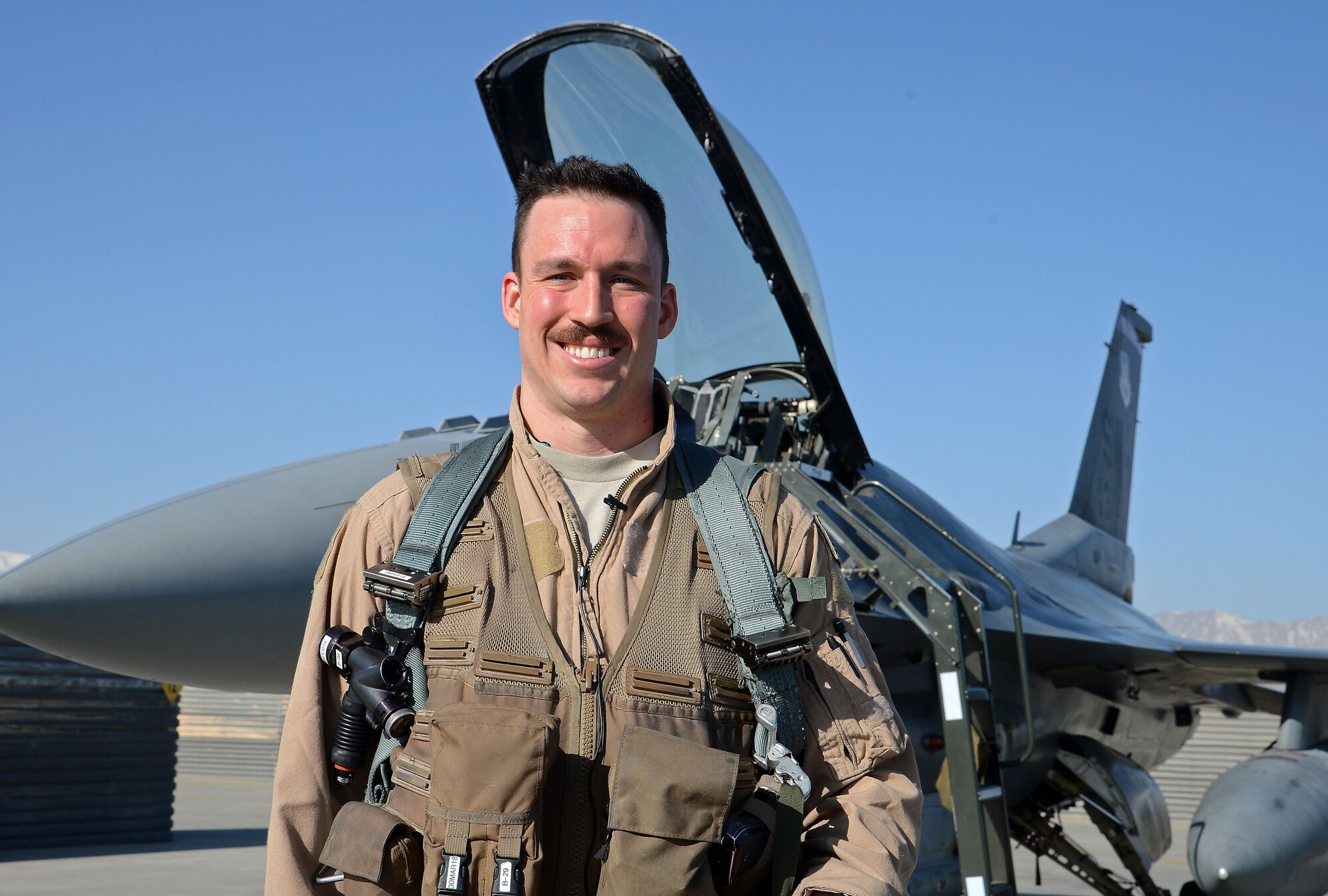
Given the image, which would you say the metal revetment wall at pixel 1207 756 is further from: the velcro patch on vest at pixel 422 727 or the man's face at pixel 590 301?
the velcro patch on vest at pixel 422 727

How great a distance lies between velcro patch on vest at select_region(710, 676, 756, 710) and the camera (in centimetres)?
170

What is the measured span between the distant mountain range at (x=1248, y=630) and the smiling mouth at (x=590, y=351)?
156389mm

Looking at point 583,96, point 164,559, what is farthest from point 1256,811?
point 164,559

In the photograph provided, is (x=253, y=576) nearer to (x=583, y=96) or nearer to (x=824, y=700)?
(x=583, y=96)

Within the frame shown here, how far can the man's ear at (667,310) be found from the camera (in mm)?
1880

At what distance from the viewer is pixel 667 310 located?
1911 mm

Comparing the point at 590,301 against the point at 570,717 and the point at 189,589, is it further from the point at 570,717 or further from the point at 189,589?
the point at 189,589

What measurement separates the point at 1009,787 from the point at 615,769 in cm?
642

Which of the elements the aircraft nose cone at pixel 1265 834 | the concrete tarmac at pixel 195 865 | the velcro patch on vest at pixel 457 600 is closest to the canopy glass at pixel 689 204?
the aircraft nose cone at pixel 1265 834

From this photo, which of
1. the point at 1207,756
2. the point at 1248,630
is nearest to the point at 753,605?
the point at 1207,756

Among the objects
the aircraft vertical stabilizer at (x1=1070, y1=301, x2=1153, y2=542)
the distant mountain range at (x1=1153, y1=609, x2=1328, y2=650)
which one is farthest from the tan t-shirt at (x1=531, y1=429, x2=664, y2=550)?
the distant mountain range at (x1=1153, y1=609, x2=1328, y2=650)

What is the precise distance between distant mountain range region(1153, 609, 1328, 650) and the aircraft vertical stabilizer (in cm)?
14437

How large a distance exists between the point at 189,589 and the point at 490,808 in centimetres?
298

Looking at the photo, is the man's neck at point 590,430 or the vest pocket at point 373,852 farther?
the man's neck at point 590,430
